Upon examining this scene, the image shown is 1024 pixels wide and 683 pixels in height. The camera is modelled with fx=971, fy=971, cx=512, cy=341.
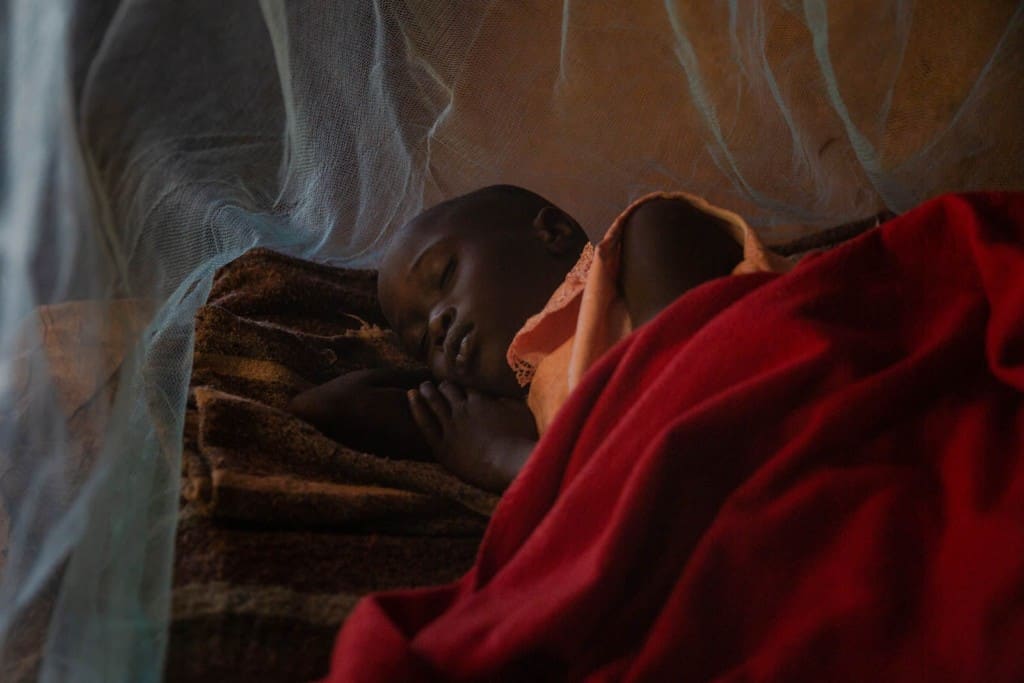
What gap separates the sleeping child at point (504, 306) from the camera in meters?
0.95

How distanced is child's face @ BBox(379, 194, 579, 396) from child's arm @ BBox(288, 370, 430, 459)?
0.08 metres

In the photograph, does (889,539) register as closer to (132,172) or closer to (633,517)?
(633,517)

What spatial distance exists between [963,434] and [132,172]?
2.15 ft

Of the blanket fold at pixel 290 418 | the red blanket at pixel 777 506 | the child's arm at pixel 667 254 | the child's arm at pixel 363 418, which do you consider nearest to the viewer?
the red blanket at pixel 777 506

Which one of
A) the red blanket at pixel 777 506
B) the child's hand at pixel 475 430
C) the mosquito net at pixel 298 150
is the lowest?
the child's hand at pixel 475 430

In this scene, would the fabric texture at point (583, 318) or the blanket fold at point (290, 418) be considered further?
the fabric texture at point (583, 318)

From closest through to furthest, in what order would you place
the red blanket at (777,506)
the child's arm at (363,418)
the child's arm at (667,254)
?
the red blanket at (777,506) → the child's arm at (667,254) → the child's arm at (363,418)

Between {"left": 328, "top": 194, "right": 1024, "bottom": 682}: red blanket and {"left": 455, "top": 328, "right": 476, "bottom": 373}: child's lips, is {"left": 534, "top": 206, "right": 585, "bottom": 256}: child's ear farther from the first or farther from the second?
{"left": 328, "top": 194, "right": 1024, "bottom": 682}: red blanket

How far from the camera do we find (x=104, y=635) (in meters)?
0.59

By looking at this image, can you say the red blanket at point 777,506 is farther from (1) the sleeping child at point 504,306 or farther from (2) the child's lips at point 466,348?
(2) the child's lips at point 466,348

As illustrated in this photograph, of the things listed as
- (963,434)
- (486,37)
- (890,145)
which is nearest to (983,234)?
(963,434)

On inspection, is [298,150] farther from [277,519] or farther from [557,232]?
[277,519]

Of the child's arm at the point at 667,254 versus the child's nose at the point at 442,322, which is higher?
the child's arm at the point at 667,254

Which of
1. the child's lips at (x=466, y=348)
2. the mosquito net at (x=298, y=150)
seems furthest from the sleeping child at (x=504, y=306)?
the mosquito net at (x=298, y=150)
